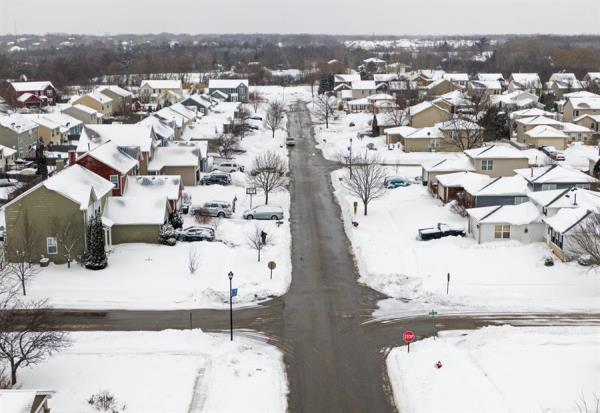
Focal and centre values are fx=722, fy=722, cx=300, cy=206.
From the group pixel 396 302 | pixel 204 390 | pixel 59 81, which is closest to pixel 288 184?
pixel 396 302

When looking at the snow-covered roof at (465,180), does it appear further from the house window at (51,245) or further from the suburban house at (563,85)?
the suburban house at (563,85)

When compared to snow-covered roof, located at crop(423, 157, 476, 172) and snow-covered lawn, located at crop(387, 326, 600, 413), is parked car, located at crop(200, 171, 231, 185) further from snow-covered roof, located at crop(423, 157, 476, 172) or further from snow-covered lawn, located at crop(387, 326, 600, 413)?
snow-covered lawn, located at crop(387, 326, 600, 413)

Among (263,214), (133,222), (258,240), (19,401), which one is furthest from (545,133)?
(19,401)

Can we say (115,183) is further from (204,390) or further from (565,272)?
(565,272)

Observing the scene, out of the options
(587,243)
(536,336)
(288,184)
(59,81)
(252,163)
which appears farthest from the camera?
(59,81)

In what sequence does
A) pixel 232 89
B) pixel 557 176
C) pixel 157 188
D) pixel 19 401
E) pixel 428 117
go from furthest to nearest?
pixel 232 89 < pixel 428 117 < pixel 557 176 < pixel 157 188 < pixel 19 401

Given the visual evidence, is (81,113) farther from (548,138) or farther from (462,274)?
(462,274)
